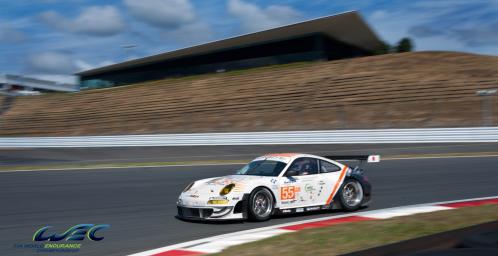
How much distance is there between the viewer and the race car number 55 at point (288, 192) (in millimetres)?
8914

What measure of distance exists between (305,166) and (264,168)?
68 cm

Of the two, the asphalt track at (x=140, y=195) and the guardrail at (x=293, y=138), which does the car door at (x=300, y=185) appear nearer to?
the asphalt track at (x=140, y=195)

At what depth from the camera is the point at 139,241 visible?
736 cm

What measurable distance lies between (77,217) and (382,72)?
29588 mm

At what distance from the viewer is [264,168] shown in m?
9.34

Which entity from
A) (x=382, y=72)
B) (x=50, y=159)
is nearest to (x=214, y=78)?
(x=382, y=72)

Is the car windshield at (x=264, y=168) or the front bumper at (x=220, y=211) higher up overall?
the car windshield at (x=264, y=168)

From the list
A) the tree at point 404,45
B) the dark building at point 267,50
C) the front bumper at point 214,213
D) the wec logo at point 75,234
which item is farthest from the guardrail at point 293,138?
the tree at point 404,45

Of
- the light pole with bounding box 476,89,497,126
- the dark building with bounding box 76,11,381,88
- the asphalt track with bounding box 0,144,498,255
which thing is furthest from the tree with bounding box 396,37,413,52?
the asphalt track with bounding box 0,144,498,255

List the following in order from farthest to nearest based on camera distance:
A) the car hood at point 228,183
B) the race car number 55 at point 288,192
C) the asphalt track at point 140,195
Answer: the race car number 55 at point 288,192 < the car hood at point 228,183 < the asphalt track at point 140,195

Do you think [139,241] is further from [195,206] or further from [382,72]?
[382,72]

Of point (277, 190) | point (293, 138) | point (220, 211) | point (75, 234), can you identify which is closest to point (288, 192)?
point (277, 190)

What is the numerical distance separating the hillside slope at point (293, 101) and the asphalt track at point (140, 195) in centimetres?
1144

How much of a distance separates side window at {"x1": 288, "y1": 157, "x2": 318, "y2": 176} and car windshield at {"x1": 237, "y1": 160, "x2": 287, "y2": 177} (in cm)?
20
